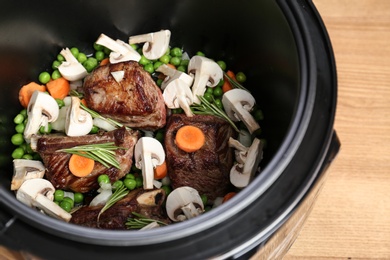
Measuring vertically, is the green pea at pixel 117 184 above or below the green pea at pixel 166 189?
above

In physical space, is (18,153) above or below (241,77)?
below

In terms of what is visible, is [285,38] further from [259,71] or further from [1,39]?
[1,39]

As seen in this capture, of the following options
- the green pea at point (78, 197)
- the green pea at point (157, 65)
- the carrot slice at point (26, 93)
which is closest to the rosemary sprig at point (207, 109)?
the green pea at point (157, 65)

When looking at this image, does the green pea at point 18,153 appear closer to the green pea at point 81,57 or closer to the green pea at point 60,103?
the green pea at point 60,103

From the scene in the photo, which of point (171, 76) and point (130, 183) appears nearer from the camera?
point (130, 183)

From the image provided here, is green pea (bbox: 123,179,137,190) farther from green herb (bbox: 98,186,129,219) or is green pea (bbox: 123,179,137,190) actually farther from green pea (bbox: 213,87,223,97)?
green pea (bbox: 213,87,223,97)

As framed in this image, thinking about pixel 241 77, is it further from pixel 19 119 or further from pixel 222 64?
pixel 19 119

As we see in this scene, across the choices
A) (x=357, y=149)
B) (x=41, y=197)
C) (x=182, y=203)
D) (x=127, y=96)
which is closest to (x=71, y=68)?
(x=127, y=96)
